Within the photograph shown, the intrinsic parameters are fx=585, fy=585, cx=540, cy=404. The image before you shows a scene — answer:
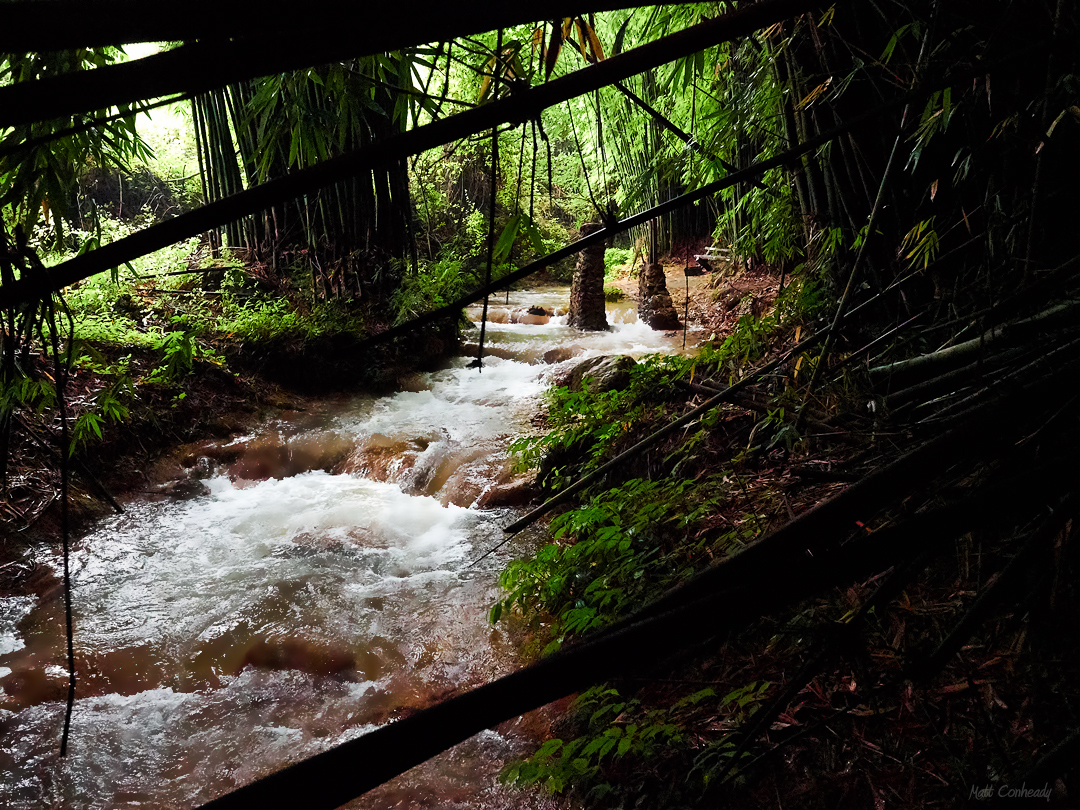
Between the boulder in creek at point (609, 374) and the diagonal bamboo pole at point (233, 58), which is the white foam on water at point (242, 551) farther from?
the diagonal bamboo pole at point (233, 58)

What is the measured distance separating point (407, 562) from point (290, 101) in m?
3.26

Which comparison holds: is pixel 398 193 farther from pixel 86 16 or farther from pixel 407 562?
pixel 86 16

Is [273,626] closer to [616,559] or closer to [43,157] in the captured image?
[616,559]

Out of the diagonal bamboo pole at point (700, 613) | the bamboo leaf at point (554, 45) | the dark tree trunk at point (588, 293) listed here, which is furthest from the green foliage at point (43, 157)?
the dark tree trunk at point (588, 293)

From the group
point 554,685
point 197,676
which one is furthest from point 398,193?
point 554,685

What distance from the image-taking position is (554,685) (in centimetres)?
52

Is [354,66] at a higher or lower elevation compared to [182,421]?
higher

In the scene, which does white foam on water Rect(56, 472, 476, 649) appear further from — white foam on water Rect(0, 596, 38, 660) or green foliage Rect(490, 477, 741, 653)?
green foliage Rect(490, 477, 741, 653)

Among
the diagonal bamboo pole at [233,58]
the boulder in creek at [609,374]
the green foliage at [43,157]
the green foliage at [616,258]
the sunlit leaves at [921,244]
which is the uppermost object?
the green foliage at [616,258]

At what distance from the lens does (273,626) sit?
3.40m

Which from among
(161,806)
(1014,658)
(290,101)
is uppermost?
(290,101)

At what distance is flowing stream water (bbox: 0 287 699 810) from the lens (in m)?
2.50

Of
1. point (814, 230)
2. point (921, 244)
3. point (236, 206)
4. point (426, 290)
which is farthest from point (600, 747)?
point (426, 290)

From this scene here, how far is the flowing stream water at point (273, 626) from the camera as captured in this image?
8.19 ft
